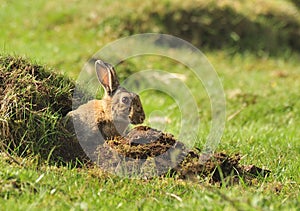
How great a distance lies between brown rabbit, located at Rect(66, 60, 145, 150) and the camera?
16.5 feet

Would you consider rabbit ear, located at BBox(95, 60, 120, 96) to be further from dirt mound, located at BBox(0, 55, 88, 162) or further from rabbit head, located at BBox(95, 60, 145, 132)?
dirt mound, located at BBox(0, 55, 88, 162)

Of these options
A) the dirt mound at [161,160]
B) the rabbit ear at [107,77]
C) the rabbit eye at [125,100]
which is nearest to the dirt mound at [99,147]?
the dirt mound at [161,160]

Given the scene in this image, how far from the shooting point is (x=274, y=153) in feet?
19.6

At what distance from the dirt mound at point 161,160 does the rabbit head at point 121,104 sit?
102 millimetres

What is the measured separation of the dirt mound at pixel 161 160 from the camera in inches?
187

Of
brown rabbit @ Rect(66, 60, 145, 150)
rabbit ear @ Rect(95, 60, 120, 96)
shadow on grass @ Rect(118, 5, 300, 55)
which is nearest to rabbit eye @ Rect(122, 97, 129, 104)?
brown rabbit @ Rect(66, 60, 145, 150)

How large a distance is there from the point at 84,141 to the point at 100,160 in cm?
26

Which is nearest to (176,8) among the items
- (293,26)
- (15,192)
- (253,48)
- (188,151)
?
(253,48)

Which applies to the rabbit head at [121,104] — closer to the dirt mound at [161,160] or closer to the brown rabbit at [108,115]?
the brown rabbit at [108,115]

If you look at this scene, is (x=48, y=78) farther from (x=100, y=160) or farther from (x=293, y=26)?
(x=293, y=26)

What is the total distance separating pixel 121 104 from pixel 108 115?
5.8 inches

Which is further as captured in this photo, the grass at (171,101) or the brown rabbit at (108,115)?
the brown rabbit at (108,115)

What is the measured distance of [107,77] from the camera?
5152 millimetres

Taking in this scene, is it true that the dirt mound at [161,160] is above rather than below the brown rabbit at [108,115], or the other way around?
below
